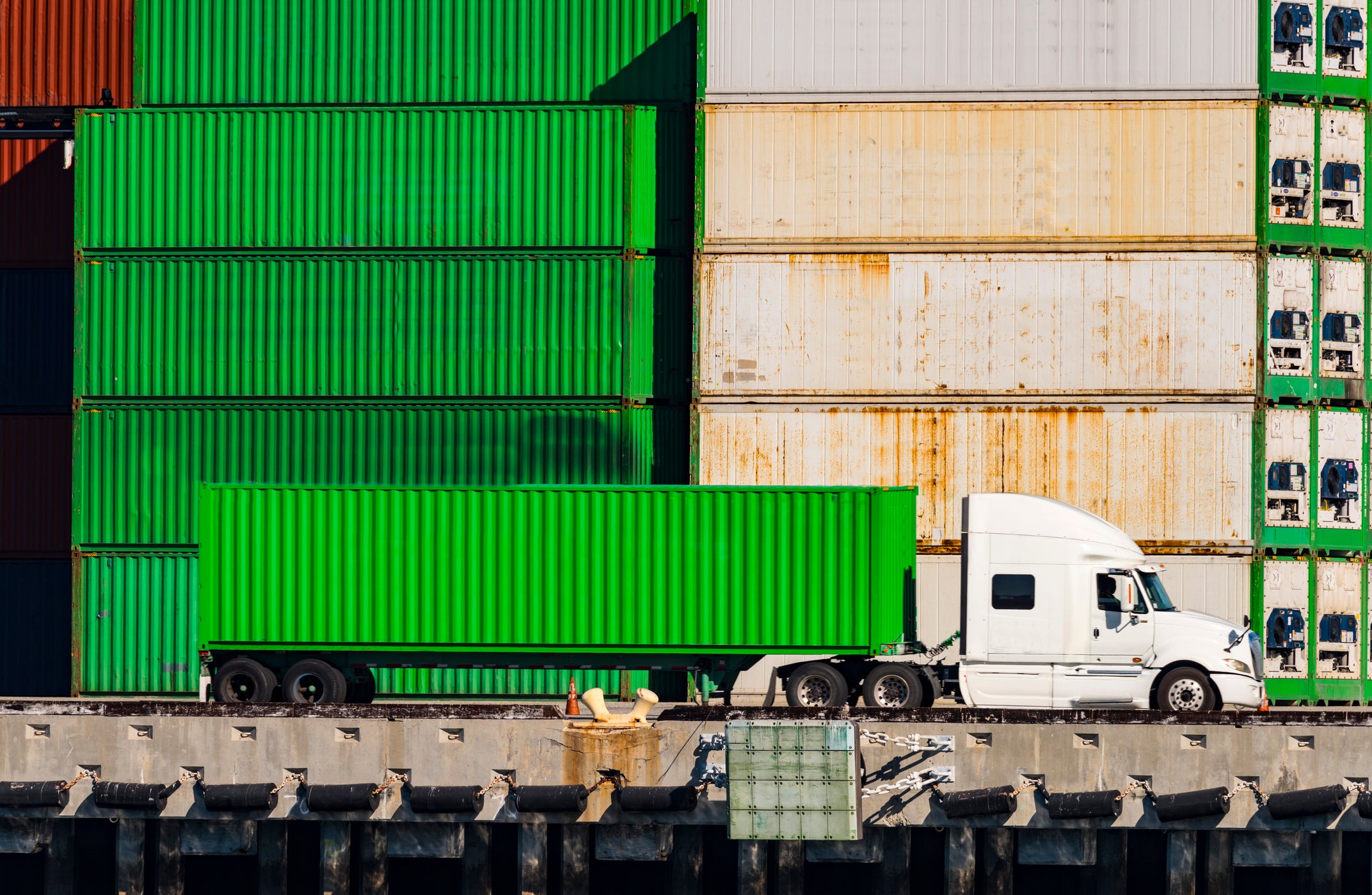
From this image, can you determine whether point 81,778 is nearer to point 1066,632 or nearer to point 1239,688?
point 1066,632

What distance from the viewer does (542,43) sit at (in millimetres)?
29359

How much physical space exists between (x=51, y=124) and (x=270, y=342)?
26.1 feet

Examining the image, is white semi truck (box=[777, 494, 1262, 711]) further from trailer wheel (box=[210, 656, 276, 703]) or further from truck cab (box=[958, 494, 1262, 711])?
trailer wheel (box=[210, 656, 276, 703])

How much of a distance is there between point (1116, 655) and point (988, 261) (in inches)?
324

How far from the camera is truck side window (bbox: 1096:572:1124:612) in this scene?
22141 millimetres

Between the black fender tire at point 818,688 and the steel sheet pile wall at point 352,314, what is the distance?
6664mm

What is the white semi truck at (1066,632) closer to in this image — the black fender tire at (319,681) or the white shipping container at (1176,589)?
the white shipping container at (1176,589)

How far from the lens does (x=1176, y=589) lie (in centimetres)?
2652

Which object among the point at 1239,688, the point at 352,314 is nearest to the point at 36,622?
the point at 352,314

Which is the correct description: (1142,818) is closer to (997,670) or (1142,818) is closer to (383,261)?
(997,670)

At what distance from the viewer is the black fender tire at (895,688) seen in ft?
72.8

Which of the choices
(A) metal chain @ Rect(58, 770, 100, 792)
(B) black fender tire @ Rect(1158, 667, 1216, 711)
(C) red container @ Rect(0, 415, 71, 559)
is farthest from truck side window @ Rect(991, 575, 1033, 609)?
(C) red container @ Rect(0, 415, 71, 559)

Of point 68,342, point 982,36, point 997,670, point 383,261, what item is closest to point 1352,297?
point 982,36

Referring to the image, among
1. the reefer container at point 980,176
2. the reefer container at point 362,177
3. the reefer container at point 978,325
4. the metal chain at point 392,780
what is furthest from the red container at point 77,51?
the metal chain at point 392,780
